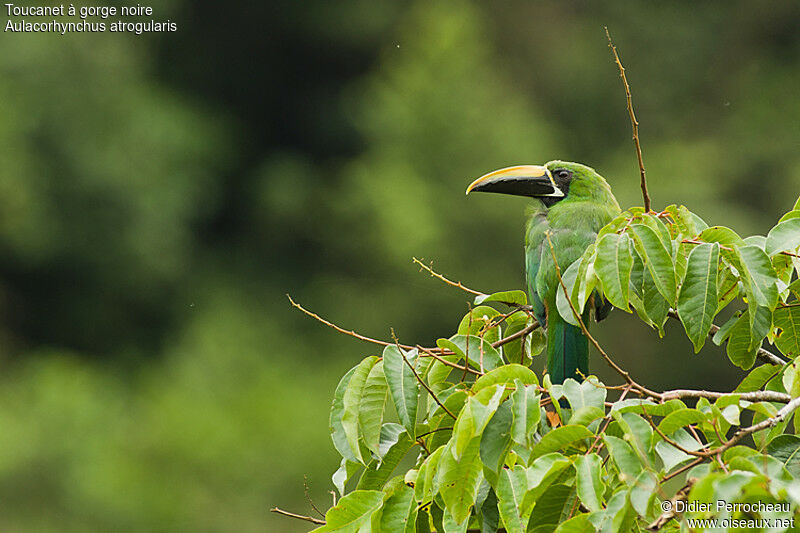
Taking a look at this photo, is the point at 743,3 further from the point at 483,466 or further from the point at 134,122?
the point at 483,466

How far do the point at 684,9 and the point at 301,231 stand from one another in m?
5.83

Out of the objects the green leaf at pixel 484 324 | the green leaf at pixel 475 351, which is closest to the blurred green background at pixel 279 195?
the green leaf at pixel 484 324

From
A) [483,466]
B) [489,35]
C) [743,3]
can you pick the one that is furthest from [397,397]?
[743,3]

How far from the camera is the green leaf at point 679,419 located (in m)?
1.45

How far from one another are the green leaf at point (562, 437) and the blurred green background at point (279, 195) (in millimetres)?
7670

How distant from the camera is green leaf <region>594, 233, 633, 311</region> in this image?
5.65 ft

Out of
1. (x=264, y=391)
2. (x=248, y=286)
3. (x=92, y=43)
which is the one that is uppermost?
(x=92, y=43)

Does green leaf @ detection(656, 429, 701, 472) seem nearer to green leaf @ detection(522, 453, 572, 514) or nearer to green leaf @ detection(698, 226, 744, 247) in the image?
green leaf @ detection(522, 453, 572, 514)

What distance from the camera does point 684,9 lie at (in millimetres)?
13500

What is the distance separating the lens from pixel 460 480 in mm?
1551

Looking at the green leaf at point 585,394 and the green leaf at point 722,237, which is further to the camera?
the green leaf at point 722,237

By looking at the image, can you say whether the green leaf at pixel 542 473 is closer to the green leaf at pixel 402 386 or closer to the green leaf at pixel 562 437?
the green leaf at pixel 562 437

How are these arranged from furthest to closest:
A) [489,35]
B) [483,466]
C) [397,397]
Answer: [489,35] → [397,397] → [483,466]

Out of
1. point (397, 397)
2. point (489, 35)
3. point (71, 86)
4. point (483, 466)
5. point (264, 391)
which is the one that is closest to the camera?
point (483, 466)
